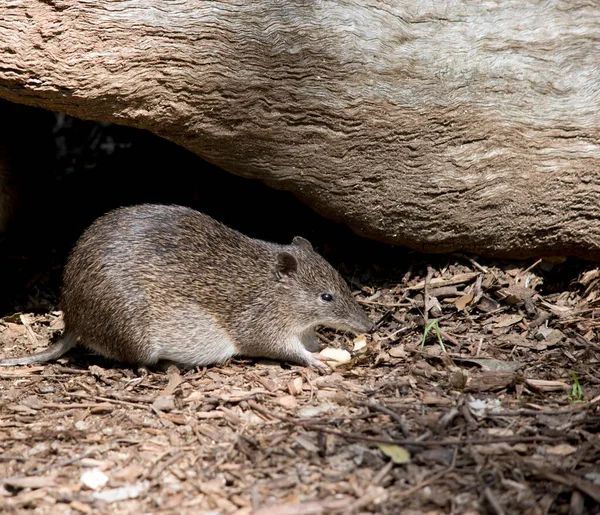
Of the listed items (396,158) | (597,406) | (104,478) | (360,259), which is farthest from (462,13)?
(104,478)

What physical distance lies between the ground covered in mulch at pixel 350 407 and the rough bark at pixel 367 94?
685 millimetres

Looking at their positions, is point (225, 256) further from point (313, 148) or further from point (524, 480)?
point (524, 480)

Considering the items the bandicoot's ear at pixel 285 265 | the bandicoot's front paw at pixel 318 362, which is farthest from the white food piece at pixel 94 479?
the bandicoot's ear at pixel 285 265

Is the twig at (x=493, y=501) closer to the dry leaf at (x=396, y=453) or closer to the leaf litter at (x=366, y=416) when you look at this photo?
the leaf litter at (x=366, y=416)

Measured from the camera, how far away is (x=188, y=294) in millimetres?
5738

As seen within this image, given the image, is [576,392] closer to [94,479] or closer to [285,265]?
[285,265]

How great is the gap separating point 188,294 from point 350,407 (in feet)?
5.42

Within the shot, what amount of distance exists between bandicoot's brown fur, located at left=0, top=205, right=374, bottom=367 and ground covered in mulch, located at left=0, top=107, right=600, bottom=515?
0.22 meters

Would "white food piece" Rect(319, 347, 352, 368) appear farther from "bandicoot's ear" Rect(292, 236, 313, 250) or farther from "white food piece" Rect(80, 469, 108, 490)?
"white food piece" Rect(80, 469, 108, 490)


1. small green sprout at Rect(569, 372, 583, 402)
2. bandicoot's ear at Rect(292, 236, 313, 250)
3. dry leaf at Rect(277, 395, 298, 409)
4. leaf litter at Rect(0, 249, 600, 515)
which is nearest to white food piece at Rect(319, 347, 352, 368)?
leaf litter at Rect(0, 249, 600, 515)

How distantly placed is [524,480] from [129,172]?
565 centimetres

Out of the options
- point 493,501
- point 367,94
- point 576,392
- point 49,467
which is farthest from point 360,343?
point 49,467

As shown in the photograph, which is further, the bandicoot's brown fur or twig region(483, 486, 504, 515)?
the bandicoot's brown fur

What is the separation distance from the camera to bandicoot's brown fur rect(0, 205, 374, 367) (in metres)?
5.57
